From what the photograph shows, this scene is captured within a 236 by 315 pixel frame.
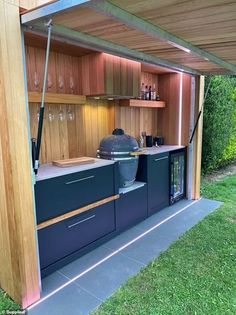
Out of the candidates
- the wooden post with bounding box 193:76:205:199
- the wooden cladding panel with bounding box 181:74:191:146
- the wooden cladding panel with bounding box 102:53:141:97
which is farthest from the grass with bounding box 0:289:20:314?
the wooden cladding panel with bounding box 181:74:191:146

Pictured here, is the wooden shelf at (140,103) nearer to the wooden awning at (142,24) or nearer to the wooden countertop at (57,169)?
the wooden awning at (142,24)

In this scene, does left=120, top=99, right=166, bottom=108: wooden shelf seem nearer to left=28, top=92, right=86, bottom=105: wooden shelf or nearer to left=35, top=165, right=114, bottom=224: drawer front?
left=28, top=92, right=86, bottom=105: wooden shelf

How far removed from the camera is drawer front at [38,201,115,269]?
87.4 inches

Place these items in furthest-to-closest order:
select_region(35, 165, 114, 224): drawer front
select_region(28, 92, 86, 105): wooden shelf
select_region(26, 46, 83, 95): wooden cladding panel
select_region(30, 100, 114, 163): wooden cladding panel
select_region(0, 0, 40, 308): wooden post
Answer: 1. select_region(30, 100, 114, 163): wooden cladding panel
2. select_region(26, 46, 83, 95): wooden cladding panel
3. select_region(28, 92, 86, 105): wooden shelf
4. select_region(35, 165, 114, 224): drawer front
5. select_region(0, 0, 40, 308): wooden post

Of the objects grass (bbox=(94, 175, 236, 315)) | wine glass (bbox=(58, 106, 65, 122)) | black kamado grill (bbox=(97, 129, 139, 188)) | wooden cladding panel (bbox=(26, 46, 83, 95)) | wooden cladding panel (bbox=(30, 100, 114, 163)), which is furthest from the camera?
black kamado grill (bbox=(97, 129, 139, 188))

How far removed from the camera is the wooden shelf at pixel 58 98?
2410 millimetres

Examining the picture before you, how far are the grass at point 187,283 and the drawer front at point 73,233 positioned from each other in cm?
48

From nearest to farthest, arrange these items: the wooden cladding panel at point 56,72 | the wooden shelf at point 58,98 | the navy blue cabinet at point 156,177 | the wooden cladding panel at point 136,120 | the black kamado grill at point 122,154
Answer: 1. the wooden shelf at point 58,98
2. the wooden cladding panel at point 56,72
3. the black kamado grill at point 122,154
4. the navy blue cabinet at point 156,177
5. the wooden cladding panel at point 136,120

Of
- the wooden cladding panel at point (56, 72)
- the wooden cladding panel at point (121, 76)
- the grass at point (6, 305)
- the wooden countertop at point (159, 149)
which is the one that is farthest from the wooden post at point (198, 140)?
the grass at point (6, 305)

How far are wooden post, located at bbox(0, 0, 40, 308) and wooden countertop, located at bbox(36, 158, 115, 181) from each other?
310mm

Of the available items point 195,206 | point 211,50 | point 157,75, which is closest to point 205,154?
point 195,206

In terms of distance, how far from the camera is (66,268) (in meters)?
2.40

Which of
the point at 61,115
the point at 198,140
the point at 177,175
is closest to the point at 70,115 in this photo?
the point at 61,115

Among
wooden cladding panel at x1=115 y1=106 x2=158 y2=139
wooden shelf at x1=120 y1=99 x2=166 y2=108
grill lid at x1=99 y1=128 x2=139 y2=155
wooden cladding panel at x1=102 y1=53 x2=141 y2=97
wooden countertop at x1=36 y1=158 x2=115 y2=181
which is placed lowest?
wooden countertop at x1=36 y1=158 x2=115 y2=181
